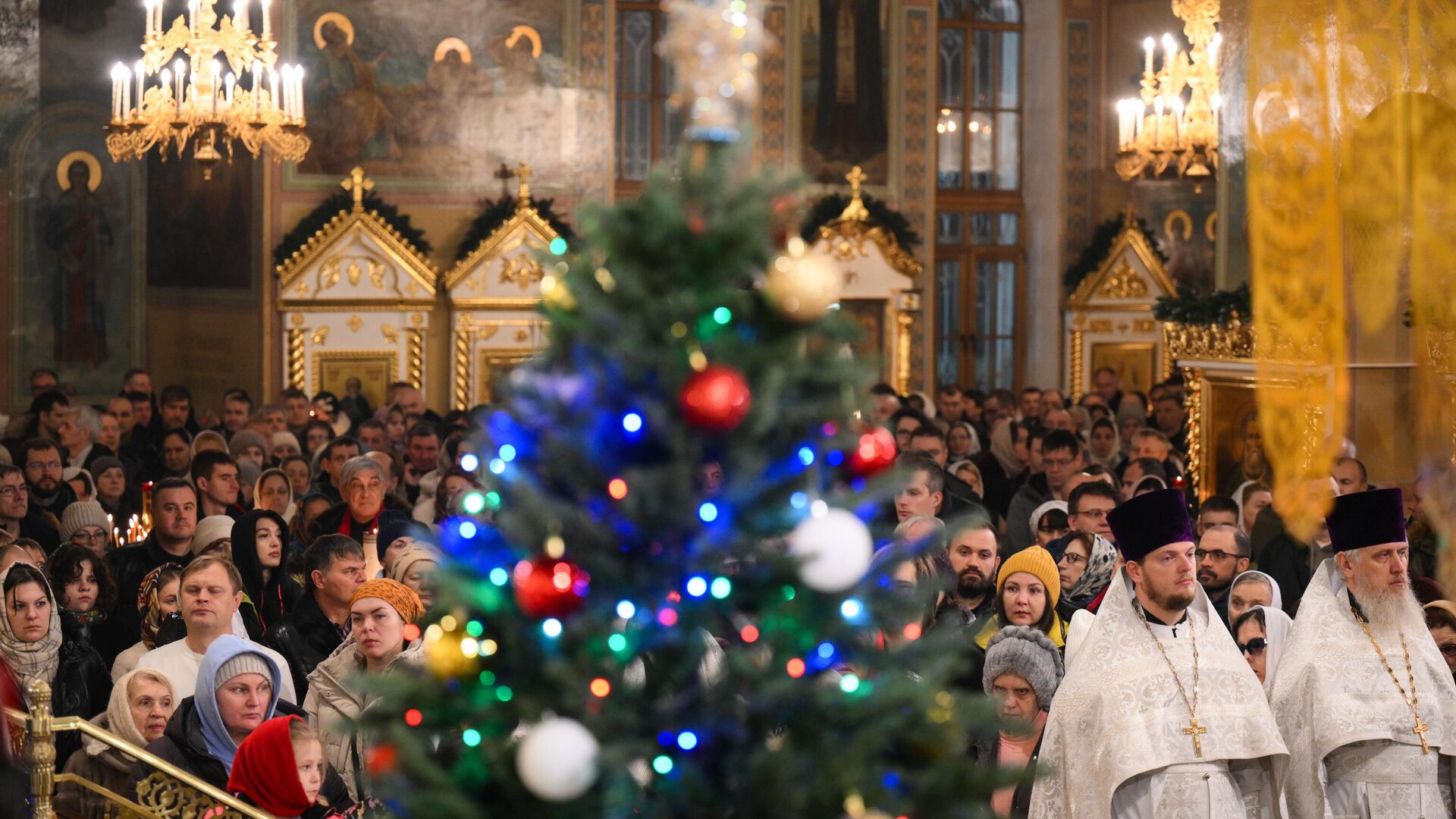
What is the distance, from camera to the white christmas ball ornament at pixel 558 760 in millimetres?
2539

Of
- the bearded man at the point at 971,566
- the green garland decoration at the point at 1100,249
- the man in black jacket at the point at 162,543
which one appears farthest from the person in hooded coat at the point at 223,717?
the green garland decoration at the point at 1100,249

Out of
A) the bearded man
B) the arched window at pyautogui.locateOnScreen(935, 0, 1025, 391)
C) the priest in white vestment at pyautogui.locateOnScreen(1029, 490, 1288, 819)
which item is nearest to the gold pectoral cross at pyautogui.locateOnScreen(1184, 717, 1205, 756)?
the priest in white vestment at pyautogui.locateOnScreen(1029, 490, 1288, 819)

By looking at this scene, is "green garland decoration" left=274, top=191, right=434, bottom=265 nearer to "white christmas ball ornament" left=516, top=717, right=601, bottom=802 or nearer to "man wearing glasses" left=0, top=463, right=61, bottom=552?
"man wearing glasses" left=0, top=463, right=61, bottom=552

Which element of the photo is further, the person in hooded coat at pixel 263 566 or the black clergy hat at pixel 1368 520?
the person in hooded coat at pixel 263 566

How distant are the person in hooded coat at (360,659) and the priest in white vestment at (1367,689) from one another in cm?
278

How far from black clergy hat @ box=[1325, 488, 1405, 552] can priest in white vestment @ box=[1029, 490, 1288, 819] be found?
624 mm

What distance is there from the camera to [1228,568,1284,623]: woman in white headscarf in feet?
21.3

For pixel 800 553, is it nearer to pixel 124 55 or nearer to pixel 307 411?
pixel 307 411

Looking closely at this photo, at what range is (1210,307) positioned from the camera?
42.1ft

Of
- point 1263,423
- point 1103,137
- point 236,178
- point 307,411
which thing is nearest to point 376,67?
point 236,178

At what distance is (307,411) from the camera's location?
14680mm

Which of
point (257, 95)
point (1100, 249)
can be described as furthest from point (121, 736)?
point (1100, 249)

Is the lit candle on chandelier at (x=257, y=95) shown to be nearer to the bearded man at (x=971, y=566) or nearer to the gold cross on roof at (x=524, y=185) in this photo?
the gold cross on roof at (x=524, y=185)

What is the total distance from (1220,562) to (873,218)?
12.7 metres
